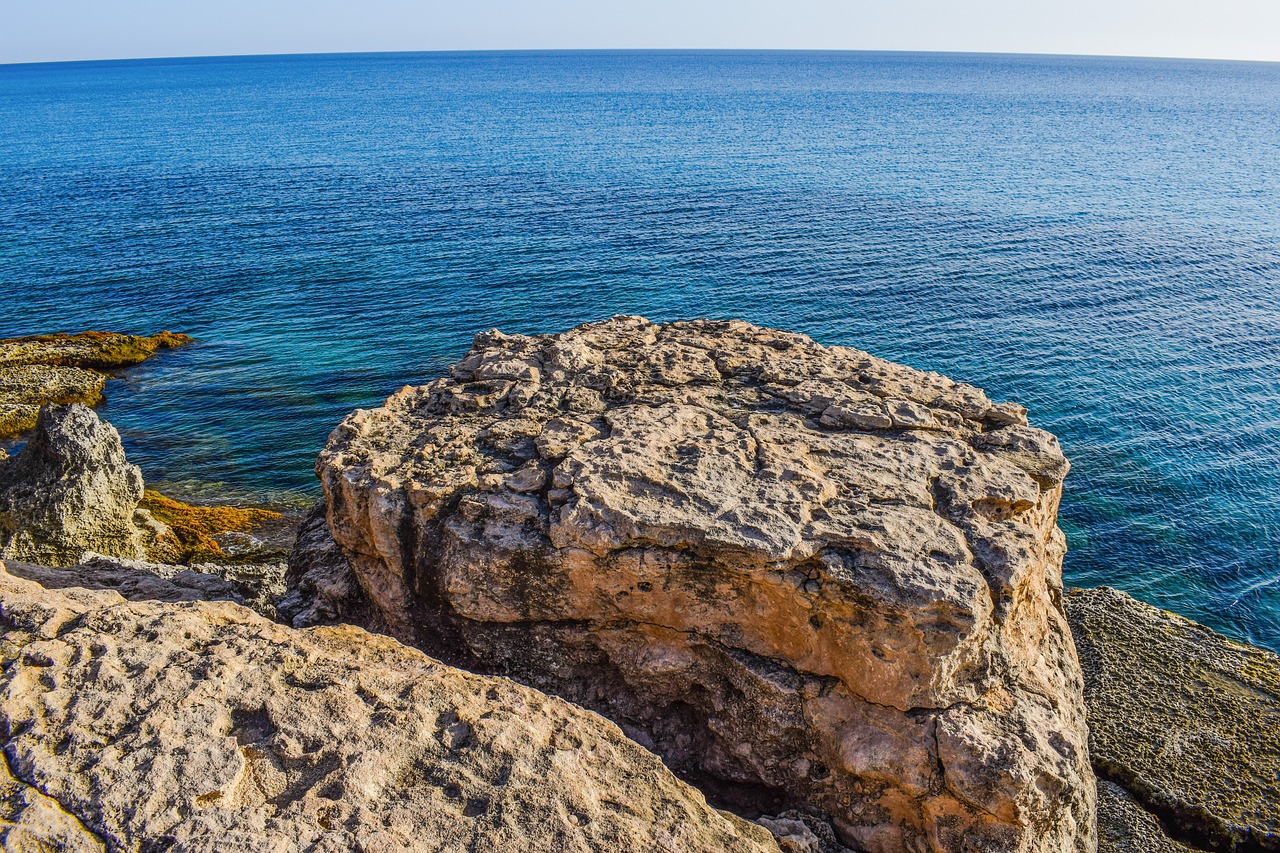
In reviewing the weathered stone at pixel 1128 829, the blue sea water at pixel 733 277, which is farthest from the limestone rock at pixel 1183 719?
the blue sea water at pixel 733 277

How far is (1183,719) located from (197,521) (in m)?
27.7

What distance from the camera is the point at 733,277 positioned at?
49000mm

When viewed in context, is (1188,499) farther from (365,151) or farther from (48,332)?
(365,151)

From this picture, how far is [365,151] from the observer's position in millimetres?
96312

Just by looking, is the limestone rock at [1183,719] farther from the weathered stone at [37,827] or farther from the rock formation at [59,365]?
the rock formation at [59,365]

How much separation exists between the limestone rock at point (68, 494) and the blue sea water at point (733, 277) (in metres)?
7.80

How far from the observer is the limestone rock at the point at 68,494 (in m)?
20.1

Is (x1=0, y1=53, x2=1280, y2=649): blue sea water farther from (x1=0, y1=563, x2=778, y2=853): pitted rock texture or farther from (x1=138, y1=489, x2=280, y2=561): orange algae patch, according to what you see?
(x1=0, y1=563, x2=778, y2=853): pitted rock texture

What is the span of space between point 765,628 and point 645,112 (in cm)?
14209

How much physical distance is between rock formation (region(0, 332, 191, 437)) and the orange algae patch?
1175 cm

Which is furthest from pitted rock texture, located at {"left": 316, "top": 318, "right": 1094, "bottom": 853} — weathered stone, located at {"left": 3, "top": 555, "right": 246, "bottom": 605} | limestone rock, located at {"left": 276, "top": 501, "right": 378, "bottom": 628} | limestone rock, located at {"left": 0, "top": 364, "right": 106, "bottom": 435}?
limestone rock, located at {"left": 0, "top": 364, "right": 106, "bottom": 435}

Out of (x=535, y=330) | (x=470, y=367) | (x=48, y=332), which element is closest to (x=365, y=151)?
(x=48, y=332)

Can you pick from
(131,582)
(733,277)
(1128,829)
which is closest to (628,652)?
(131,582)

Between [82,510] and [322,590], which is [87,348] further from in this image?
[322,590]
